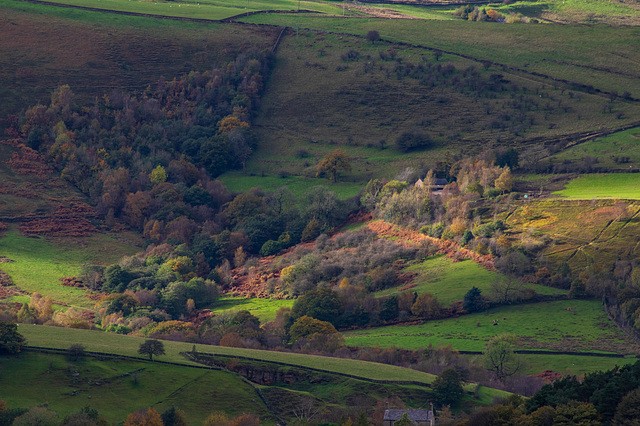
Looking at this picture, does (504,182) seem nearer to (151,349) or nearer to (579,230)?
(579,230)

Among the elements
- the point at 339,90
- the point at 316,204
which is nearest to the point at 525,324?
the point at 316,204

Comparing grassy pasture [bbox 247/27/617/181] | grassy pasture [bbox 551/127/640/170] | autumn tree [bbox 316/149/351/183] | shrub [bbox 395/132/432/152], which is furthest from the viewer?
shrub [bbox 395/132/432/152]

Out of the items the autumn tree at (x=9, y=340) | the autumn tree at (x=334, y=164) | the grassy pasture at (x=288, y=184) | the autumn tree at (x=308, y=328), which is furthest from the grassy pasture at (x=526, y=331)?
the autumn tree at (x=334, y=164)

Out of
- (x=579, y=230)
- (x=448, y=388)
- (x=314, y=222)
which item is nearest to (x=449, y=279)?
(x=579, y=230)

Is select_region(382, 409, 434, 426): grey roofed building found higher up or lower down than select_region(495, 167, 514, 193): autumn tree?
lower down

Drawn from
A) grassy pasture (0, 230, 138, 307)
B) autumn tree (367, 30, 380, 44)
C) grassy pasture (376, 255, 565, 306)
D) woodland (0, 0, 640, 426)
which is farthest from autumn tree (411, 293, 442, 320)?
autumn tree (367, 30, 380, 44)

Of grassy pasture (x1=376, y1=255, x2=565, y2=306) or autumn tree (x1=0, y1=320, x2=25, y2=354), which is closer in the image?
autumn tree (x1=0, y1=320, x2=25, y2=354)

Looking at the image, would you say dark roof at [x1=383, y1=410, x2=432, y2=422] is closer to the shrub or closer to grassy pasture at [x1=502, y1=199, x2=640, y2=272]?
grassy pasture at [x1=502, y1=199, x2=640, y2=272]
